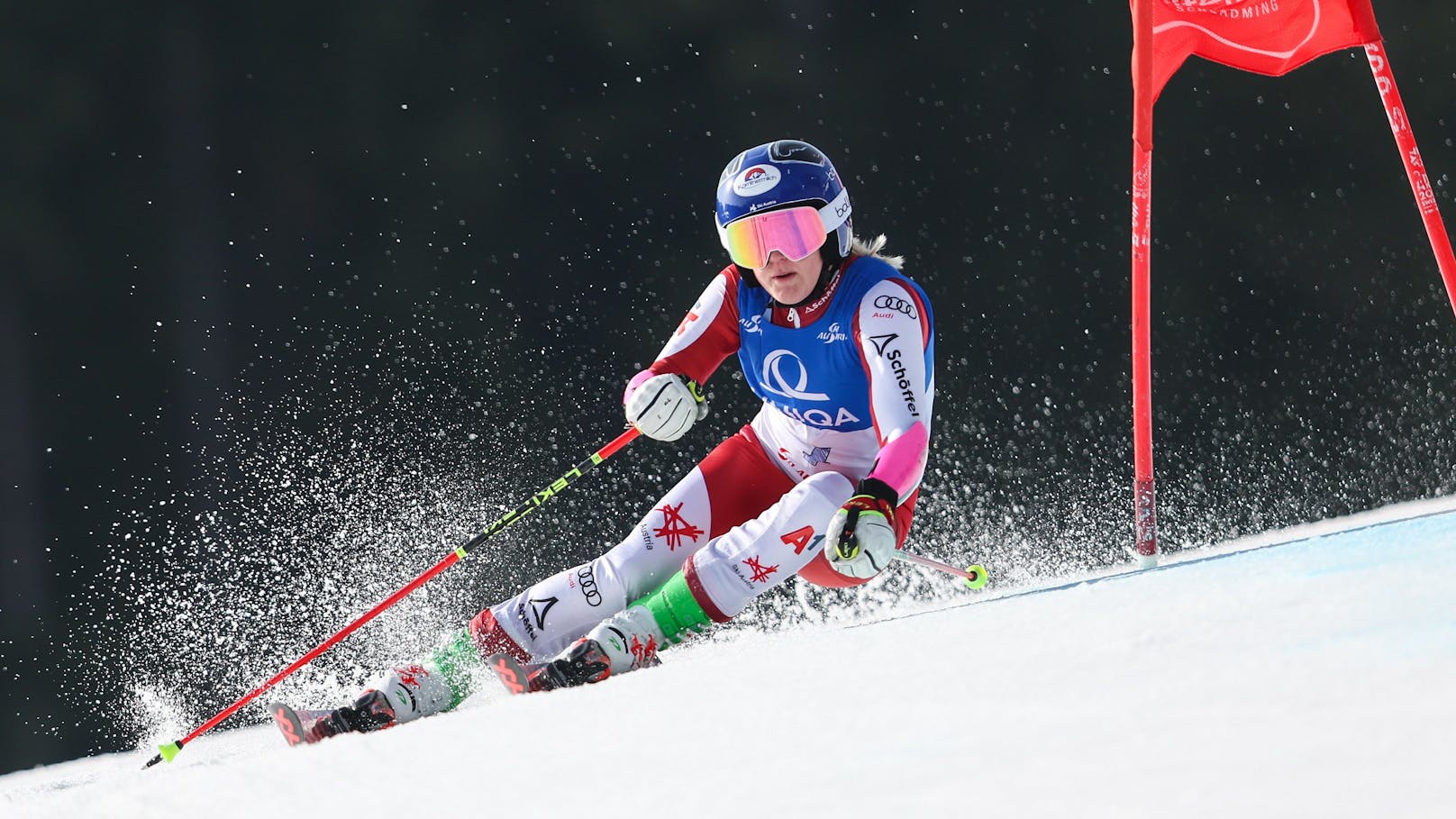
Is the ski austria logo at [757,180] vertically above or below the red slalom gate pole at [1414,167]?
above

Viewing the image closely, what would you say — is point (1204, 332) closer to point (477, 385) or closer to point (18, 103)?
point (477, 385)

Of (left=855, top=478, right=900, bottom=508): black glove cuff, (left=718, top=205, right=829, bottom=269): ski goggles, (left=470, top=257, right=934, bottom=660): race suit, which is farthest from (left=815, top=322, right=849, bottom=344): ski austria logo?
(left=855, top=478, right=900, bottom=508): black glove cuff

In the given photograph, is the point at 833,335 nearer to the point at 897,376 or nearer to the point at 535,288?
the point at 897,376

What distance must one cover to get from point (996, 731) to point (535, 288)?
4.12 metres

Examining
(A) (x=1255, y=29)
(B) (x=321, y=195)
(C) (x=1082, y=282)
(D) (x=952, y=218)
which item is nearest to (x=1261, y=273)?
(C) (x=1082, y=282)

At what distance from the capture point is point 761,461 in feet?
9.75

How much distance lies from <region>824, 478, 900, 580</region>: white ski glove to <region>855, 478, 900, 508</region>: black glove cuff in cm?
3

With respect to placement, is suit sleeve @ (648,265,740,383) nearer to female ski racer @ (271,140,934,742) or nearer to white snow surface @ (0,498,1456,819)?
female ski racer @ (271,140,934,742)

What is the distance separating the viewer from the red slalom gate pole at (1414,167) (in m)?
3.17

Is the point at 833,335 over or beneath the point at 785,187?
beneath

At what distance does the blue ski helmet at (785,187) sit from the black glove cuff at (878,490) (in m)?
0.55

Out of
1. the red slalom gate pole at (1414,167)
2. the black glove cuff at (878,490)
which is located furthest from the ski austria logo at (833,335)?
the red slalom gate pole at (1414,167)

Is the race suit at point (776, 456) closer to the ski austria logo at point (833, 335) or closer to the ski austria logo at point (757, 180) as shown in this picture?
the ski austria logo at point (833, 335)

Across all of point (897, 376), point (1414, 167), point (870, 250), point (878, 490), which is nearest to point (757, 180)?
point (870, 250)
